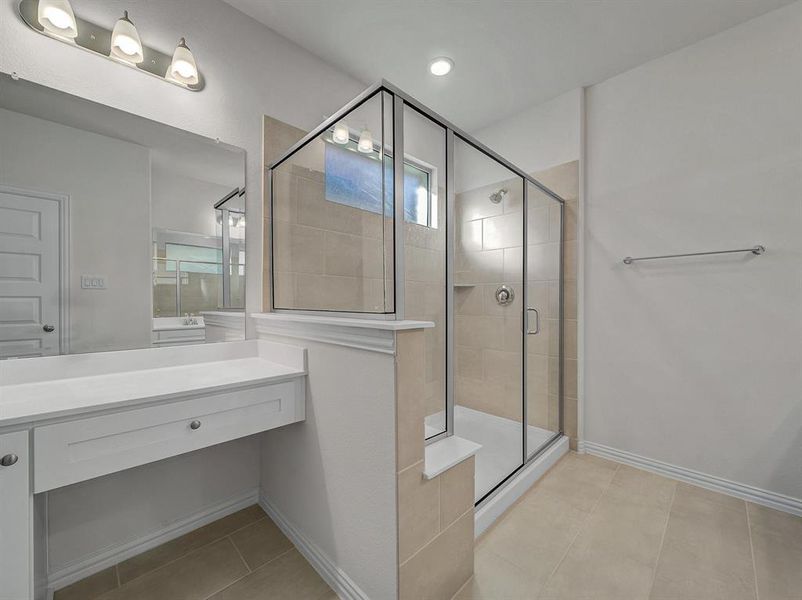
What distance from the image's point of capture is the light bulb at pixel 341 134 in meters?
1.46

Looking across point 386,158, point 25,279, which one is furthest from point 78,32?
point 386,158

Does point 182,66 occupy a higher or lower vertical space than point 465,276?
higher

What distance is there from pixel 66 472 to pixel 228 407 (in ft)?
1.40

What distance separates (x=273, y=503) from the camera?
5.51 feet

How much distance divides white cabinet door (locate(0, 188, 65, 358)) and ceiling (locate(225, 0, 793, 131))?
1.30 m

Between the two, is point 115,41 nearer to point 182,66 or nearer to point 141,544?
point 182,66

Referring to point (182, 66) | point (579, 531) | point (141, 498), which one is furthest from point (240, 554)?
point (182, 66)

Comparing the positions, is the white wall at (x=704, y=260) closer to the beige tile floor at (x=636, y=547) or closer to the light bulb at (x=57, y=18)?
the beige tile floor at (x=636, y=547)

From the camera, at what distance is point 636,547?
147cm

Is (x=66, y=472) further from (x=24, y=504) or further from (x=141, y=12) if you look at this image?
(x=141, y=12)

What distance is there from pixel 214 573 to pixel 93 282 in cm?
124

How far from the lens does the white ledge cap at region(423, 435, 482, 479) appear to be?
115cm

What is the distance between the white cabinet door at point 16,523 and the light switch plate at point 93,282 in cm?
63

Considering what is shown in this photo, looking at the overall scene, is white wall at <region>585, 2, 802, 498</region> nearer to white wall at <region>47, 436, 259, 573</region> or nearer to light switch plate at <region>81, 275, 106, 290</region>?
white wall at <region>47, 436, 259, 573</region>
